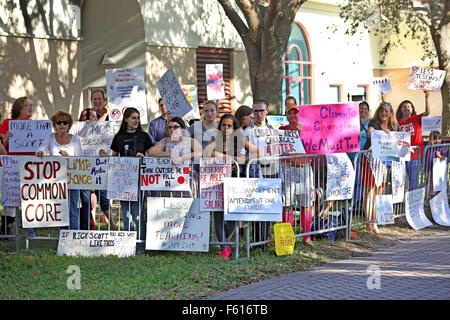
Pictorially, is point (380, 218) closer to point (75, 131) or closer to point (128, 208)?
point (128, 208)

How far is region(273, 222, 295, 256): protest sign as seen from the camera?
29.5 feet

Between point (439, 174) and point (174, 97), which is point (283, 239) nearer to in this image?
point (174, 97)

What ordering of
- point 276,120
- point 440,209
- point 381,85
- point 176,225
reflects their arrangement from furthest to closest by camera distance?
point 276,120, point 381,85, point 440,209, point 176,225

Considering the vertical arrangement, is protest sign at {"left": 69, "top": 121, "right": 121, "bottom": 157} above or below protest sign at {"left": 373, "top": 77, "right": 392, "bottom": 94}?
below

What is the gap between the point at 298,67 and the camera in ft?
89.0

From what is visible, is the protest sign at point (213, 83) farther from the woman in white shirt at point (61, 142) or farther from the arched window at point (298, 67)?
the arched window at point (298, 67)

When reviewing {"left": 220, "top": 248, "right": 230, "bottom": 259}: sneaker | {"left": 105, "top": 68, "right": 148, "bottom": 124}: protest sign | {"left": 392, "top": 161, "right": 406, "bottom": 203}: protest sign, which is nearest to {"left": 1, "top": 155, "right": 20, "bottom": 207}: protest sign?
{"left": 105, "top": 68, "right": 148, "bottom": 124}: protest sign

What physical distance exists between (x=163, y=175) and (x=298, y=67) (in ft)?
62.0

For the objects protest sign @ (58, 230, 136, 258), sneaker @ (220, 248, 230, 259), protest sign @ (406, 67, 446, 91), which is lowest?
sneaker @ (220, 248, 230, 259)

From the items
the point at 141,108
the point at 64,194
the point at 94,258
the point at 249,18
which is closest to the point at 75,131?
the point at 141,108

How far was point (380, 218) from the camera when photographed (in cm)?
1092

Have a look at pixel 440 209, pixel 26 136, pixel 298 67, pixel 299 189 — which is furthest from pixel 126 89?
pixel 298 67

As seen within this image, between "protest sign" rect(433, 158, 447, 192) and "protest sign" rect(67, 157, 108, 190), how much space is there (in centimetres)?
600

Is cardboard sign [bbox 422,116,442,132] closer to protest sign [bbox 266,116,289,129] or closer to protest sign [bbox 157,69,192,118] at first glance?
protest sign [bbox 266,116,289,129]
